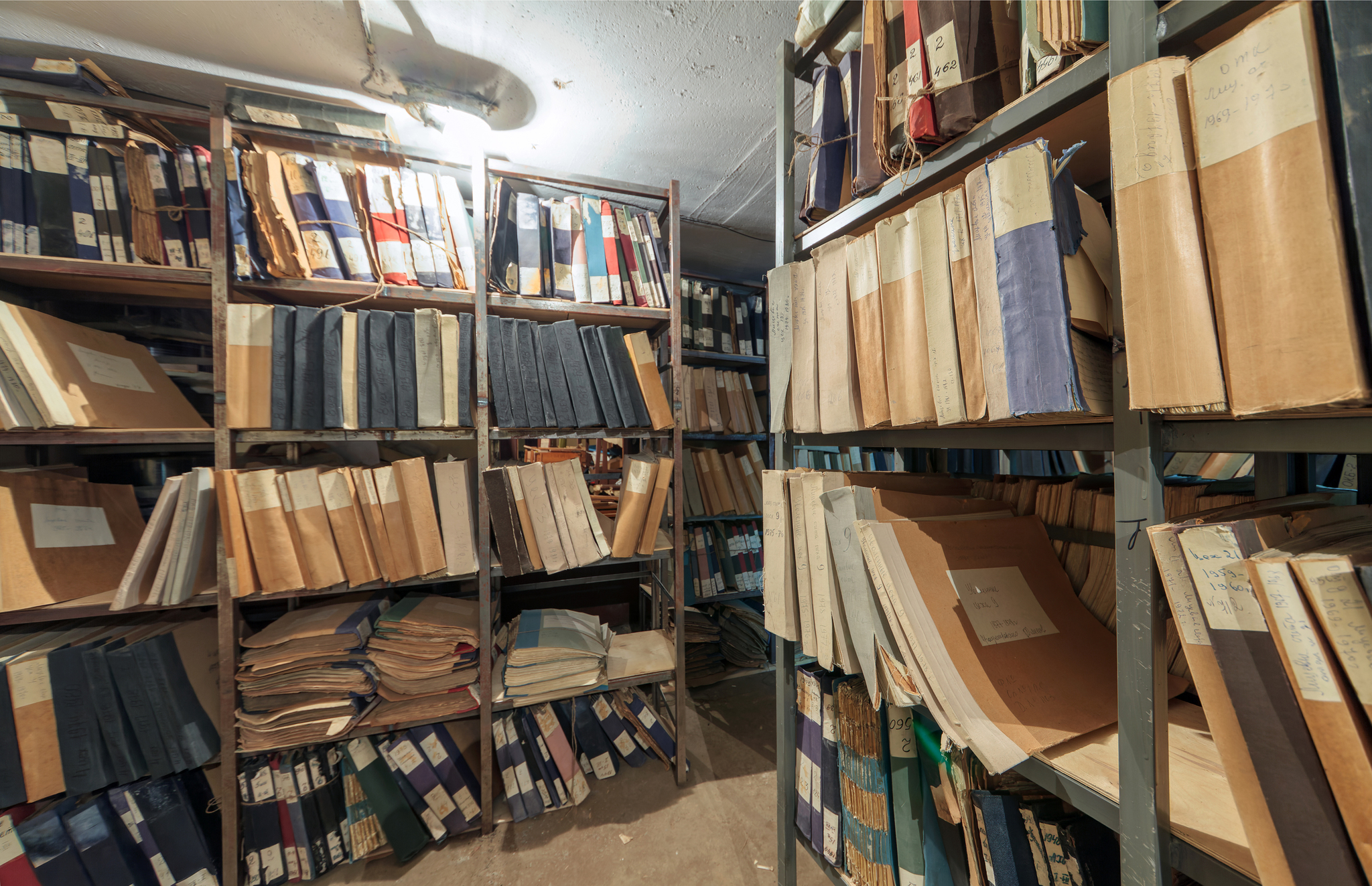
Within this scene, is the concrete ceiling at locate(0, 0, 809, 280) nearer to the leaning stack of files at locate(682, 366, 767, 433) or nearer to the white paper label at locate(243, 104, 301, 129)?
the white paper label at locate(243, 104, 301, 129)

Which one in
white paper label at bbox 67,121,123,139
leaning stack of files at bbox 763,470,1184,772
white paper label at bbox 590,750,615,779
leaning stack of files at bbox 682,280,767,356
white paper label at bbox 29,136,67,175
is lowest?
white paper label at bbox 590,750,615,779

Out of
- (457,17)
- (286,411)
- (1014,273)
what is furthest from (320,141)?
(1014,273)

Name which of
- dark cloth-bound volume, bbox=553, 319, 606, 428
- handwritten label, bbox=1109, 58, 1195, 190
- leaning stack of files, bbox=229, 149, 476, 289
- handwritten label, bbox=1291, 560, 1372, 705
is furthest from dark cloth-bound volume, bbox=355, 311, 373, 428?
handwritten label, bbox=1291, 560, 1372, 705

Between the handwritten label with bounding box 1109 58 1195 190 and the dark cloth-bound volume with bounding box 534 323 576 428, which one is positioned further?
the dark cloth-bound volume with bounding box 534 323 576 428

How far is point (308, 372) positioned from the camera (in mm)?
1387

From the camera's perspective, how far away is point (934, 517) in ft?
2.53

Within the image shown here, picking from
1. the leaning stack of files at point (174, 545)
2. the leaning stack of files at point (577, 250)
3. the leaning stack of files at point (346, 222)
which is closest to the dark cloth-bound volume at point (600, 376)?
the leaning stack of files at point (577, 250)

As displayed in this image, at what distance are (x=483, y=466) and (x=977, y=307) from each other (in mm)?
1425

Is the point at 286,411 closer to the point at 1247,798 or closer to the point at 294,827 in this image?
the point at 294,827

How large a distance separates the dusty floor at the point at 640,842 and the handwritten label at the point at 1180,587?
4.69 feet

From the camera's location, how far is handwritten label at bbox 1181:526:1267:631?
400 mm

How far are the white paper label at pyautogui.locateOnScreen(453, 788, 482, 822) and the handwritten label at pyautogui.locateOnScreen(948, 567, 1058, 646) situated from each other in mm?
1695

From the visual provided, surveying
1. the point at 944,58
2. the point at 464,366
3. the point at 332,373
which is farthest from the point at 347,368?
the point at 944,58

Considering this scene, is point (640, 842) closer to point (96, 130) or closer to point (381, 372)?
point (381, 372)
